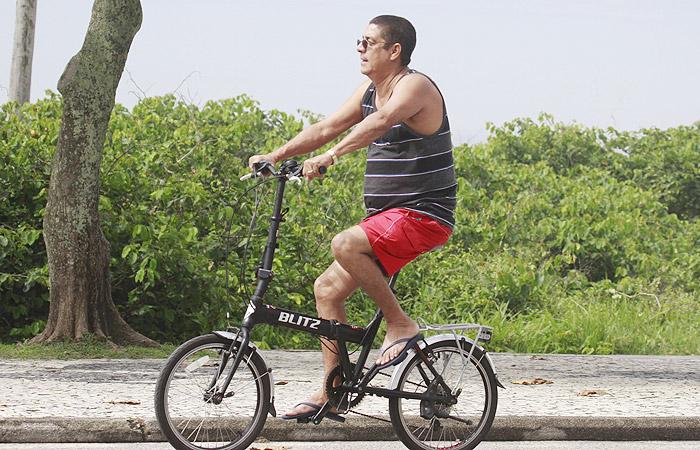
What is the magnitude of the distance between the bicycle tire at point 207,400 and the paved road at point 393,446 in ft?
1.46

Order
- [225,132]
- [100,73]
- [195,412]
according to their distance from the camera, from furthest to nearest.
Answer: [225,132]
[100,73]
[195,412]

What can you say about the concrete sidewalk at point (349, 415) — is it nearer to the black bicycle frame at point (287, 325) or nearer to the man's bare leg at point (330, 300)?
the man's bare leg at point (330, 300)

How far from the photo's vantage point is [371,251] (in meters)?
4.59

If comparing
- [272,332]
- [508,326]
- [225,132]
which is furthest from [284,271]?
[225,132]

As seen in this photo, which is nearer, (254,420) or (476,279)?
(254,420)

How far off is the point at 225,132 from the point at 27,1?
319 centimetres

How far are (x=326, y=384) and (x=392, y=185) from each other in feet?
3.48

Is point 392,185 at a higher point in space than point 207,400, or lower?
higher

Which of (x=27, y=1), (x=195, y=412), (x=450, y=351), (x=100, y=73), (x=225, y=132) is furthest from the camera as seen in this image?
(x=225, y=132)

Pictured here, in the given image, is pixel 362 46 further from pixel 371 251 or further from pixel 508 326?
pixel 508 326

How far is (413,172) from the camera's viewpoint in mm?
4598

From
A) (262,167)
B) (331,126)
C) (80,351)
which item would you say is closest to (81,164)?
(80,351)

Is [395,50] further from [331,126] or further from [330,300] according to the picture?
[330,300]

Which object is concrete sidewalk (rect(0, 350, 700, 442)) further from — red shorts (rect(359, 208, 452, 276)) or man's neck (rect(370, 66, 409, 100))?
man's neck (rect(370, 66, 409, 100))
